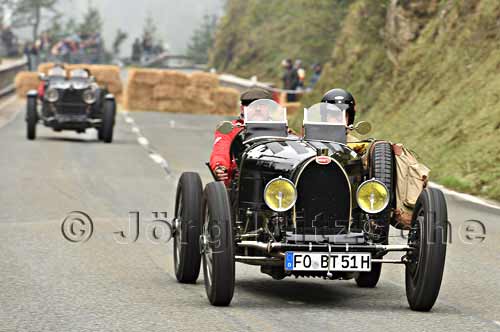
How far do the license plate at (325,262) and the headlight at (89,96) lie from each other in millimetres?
19474

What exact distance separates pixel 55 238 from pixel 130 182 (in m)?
6.16

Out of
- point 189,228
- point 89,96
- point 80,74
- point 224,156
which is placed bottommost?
point 89,96

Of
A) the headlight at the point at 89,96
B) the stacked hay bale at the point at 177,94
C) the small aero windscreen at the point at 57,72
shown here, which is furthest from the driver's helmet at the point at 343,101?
the stacked hay bale at the point at 177,94

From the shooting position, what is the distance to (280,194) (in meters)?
8.10

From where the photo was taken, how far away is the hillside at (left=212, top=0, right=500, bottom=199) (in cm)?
1897

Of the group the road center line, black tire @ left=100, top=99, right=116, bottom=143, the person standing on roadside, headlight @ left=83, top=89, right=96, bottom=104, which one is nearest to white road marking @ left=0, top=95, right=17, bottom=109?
the road center line

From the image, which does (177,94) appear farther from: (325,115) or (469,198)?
(325,115)

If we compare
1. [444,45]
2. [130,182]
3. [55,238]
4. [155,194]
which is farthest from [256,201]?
[444,45]

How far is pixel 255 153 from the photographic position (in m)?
8.65

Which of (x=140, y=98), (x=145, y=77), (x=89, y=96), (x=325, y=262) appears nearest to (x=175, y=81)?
(x=145, y=77)

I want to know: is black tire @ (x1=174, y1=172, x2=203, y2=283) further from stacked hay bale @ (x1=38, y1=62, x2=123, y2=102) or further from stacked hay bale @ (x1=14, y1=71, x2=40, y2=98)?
stacked hay bale @ (x1=14, y1=71, x2=40, y2=98)

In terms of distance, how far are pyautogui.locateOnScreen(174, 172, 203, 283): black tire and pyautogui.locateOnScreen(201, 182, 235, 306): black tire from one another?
1.61ft

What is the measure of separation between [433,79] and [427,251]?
1754 centimetres

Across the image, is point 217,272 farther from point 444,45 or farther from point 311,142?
point 444,45
